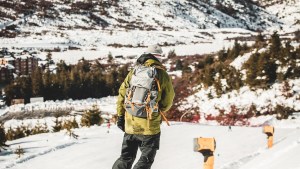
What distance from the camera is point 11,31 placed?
9094 cm

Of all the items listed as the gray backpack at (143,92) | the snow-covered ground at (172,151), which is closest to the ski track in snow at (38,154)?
the snow-covered ground at (172,151)

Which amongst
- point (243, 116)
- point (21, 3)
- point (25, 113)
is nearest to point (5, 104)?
point (25, 113)

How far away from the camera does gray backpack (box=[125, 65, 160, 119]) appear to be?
15.4 ft

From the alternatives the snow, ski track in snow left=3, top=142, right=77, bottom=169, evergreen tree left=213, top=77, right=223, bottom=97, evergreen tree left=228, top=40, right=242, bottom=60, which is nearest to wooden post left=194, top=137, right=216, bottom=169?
ski track in snow left=3, top=142, right=77, bottom=169

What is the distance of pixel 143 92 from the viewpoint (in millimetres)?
4703

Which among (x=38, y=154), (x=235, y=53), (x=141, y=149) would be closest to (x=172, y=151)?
(x=38, y=154)

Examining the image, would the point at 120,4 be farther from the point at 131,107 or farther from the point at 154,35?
the point at 131,107

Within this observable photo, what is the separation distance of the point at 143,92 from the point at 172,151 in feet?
16.3

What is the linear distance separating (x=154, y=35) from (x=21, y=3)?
157 ft

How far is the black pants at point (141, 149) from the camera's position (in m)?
4.78

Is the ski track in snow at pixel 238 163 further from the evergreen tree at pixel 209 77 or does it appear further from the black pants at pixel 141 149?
the evergreen tree at pixel 209 77

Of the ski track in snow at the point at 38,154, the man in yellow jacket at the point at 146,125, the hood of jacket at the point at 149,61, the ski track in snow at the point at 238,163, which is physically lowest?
the ski track in snow at the point at 38,154

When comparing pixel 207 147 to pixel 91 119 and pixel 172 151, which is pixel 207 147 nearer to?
pixel 172 151

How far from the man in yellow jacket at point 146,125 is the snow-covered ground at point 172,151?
6.11 feet
